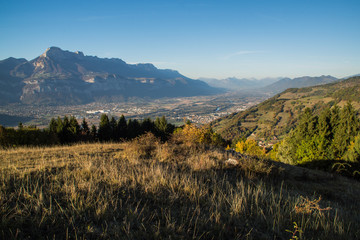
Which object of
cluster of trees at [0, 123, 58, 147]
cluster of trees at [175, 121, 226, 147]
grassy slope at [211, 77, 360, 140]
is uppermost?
cluster of trees at [175, 121, 226, 147]

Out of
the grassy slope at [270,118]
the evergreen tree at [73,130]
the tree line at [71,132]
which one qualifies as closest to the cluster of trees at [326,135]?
the tree line at [71,132]

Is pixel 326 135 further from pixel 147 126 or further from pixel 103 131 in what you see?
pixel 103 131

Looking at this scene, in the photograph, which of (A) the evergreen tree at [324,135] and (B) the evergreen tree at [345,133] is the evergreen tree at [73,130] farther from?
(B) the evergreen tree at [345,133]

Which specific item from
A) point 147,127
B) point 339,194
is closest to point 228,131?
point 147,127

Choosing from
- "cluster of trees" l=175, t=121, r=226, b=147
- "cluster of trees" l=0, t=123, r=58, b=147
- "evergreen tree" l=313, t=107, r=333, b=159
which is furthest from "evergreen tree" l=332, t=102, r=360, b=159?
"cluster of trees" l=0, t=123, r=58, b=147

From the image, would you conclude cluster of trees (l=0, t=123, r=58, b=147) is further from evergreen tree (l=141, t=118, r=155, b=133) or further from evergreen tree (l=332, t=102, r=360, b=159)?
evergreen tree (l=332, t=102, r=360, b=159)

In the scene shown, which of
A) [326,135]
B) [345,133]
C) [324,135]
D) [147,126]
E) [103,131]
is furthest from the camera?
[147,126]

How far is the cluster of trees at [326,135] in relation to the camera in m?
18.8

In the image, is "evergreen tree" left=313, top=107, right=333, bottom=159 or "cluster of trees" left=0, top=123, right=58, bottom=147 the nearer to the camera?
"cluster of trees" left=0, top=123, right=58, bottom=147

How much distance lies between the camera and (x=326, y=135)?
66.5ft

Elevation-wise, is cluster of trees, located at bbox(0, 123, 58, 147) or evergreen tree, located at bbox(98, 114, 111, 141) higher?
cluster of trees, located at bbox(0, 123, 58, 147)

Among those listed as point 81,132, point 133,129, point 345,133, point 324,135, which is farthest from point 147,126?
point 345,133

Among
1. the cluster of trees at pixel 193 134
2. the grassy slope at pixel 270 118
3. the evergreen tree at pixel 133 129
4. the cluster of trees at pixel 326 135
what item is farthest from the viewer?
the grassy slope at pixel 270 118

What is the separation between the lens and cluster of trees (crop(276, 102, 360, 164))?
61.7ft
